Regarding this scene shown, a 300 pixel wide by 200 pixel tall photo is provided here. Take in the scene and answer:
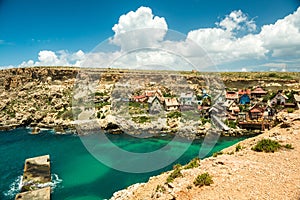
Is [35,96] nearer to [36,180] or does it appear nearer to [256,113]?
[36,180]

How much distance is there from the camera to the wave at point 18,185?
18.6 metres

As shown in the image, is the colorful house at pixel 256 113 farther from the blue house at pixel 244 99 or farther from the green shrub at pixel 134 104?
the green shrub at pixel 134 104

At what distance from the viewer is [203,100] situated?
161 ft

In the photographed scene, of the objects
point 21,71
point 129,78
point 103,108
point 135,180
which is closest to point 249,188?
point 135,180

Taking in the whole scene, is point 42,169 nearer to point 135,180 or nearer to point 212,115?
point 135,180

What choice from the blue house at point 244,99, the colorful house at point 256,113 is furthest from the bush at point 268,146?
the blue house at point 244,99

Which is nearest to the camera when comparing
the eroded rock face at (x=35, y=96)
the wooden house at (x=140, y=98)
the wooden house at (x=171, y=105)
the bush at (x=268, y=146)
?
the bush at (x=268, y=146)

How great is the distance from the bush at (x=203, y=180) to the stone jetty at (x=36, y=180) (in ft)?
42.8

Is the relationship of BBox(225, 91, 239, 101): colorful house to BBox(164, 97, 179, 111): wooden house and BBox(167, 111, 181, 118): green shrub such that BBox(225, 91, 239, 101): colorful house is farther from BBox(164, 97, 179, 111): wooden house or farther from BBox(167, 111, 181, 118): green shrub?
BBox(167, 111, 181, 118): green shrub

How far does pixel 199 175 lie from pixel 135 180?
43.7 feet

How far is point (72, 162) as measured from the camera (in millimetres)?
25766

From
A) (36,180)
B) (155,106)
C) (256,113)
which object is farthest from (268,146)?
(155,106)

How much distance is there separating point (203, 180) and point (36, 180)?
17.4 m

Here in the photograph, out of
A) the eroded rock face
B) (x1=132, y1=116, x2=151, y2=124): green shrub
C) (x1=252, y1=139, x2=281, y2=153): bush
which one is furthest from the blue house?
(x1=252, y1=139, x2=281, y2=153): bush
